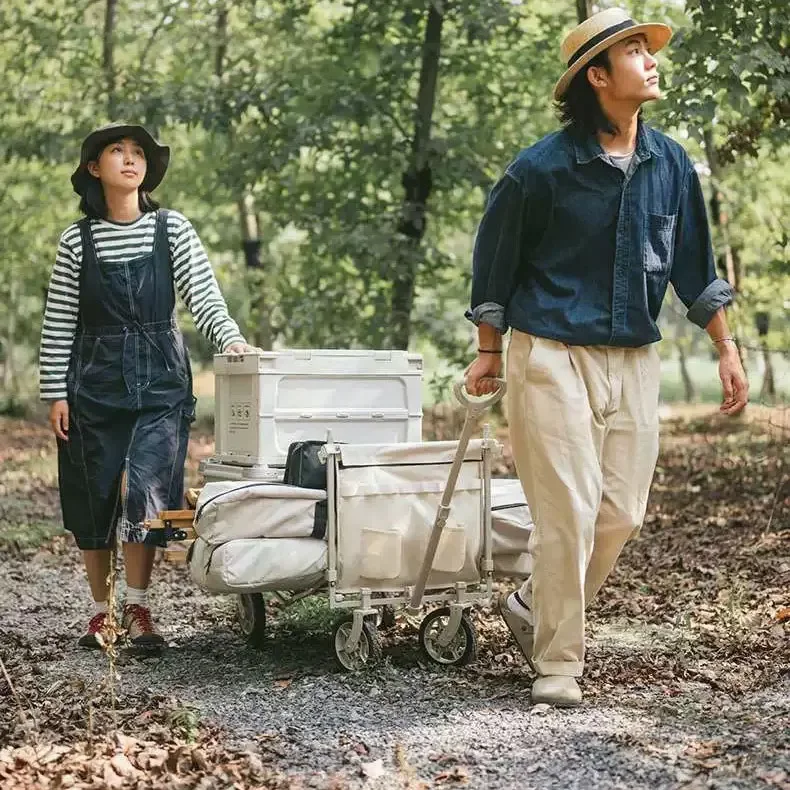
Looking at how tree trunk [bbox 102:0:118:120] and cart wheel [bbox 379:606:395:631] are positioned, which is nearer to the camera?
cart wheel [bbox 379:606:395:631]

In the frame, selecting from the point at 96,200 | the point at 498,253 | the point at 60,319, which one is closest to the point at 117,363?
the point at 60,319

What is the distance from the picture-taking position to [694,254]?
5.07 m

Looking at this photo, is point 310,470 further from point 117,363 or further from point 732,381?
point 732,381

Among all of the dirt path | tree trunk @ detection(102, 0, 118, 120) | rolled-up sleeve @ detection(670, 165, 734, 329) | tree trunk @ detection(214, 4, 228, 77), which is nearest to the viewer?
the dirt path

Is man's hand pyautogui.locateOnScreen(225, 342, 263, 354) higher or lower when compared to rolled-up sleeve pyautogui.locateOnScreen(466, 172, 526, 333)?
lower

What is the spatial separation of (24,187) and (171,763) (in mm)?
22978

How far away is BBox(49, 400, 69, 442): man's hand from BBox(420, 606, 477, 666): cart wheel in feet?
6.18

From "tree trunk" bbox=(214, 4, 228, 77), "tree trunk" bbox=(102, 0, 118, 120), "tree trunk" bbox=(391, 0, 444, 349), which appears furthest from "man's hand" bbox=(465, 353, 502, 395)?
"tree trunk" bbox=(214, 4, 228, 77)

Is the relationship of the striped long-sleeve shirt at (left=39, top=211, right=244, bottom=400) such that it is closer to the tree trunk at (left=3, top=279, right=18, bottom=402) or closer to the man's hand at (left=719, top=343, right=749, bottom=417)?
the man's hand at (left=719, top=343, right=749, bottom=417)

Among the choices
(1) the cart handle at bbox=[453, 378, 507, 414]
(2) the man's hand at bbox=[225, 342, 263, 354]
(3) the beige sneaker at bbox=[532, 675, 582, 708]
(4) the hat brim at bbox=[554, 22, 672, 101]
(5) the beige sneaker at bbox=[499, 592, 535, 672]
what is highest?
(4) the hat brim at bbox=[554, 22, 672, 101]

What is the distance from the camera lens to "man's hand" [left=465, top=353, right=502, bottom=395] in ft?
16.1

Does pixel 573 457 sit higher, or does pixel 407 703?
pixel 573 457

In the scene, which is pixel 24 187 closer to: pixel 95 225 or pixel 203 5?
pixel 203 5

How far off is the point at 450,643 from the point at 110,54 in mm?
14351
